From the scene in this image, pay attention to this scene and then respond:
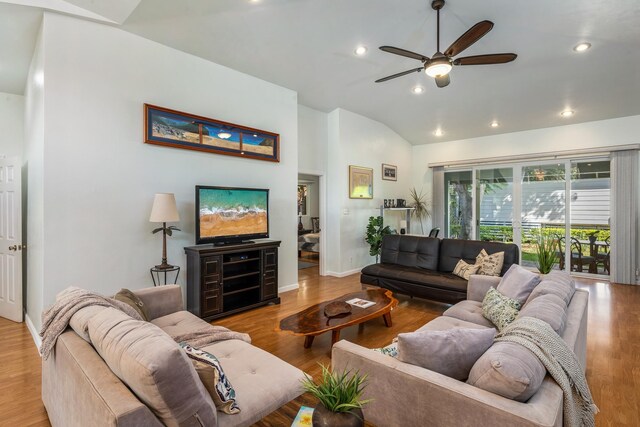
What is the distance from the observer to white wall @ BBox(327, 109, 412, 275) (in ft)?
20.0

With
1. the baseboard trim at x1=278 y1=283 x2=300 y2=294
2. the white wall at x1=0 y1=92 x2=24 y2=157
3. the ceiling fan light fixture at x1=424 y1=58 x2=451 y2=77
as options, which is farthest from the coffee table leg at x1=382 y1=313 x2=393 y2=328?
the white wall at x1=0 y1=92 x2=24 y2=157

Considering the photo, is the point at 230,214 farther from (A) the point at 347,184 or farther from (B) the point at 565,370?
(B) the point at 565,370

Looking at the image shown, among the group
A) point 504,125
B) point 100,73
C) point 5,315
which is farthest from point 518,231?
point 5,315

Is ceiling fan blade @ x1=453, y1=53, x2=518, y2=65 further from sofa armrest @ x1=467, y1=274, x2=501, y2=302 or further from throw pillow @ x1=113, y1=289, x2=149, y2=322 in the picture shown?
throw pillow @ x1=113, y1=289, x2=149, y2=322

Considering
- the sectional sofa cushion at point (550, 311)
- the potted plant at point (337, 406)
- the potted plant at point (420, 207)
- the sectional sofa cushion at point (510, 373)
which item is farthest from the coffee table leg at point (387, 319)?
the potted plant at point (420, 207)

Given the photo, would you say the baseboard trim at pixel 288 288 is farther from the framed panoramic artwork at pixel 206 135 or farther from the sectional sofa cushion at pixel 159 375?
the sectional sofa cushion at pixel 159 375

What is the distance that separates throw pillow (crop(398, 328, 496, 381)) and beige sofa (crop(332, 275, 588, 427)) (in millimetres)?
49

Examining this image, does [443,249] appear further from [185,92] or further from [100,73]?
[100,73]

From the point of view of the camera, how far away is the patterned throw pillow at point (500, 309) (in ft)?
7.91

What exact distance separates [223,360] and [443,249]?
139 inches

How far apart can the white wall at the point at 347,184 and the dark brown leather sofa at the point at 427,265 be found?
1.21m

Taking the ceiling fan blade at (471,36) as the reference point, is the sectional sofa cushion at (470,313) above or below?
below

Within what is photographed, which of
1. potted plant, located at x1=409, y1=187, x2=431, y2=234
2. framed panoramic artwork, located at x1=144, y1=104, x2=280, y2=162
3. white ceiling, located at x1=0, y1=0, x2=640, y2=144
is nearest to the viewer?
white ceiling, located at x1=0, y1=0, x2=640, y2=144

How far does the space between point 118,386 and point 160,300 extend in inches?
67.0
